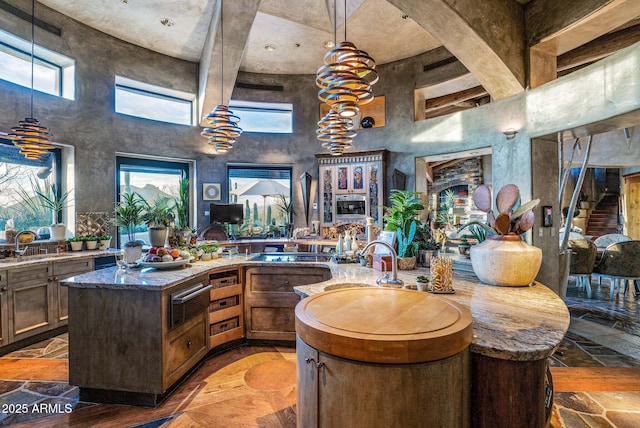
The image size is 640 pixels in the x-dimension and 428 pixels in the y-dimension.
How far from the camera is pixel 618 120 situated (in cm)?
374

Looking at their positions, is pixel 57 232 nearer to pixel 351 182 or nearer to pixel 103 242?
pixel 103 242

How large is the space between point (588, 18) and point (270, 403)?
5.70m

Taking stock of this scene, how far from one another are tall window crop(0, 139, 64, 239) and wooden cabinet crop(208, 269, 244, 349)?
3.62 meters

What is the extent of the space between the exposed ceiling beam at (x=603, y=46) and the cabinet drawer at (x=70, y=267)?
9.12 meters

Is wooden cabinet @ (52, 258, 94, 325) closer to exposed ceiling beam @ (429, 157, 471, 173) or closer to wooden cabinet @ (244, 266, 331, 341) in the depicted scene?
wooden cabinet @ (244, 266, 331, 341)

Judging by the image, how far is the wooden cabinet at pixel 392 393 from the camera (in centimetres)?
111

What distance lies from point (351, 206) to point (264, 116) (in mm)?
3172

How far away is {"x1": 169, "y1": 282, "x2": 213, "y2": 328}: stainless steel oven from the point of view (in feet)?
8.18

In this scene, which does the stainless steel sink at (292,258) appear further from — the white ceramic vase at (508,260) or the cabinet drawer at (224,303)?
the white ceramic vase at (508,260)

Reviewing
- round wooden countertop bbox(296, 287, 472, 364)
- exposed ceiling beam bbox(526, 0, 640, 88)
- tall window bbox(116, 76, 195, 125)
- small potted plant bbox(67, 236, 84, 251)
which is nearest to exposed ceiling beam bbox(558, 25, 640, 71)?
exposed ceiling beam bbox(526, 0, 640, 88)

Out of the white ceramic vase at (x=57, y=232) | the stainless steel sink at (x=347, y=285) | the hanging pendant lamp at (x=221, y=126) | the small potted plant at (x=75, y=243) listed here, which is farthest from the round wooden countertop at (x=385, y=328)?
the white ceramic vase at (x=57, y=232)

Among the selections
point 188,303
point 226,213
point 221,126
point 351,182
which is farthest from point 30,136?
point 351,182

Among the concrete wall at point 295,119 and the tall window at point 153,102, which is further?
the tall window at point 153,102

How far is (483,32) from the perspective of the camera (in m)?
4.29
